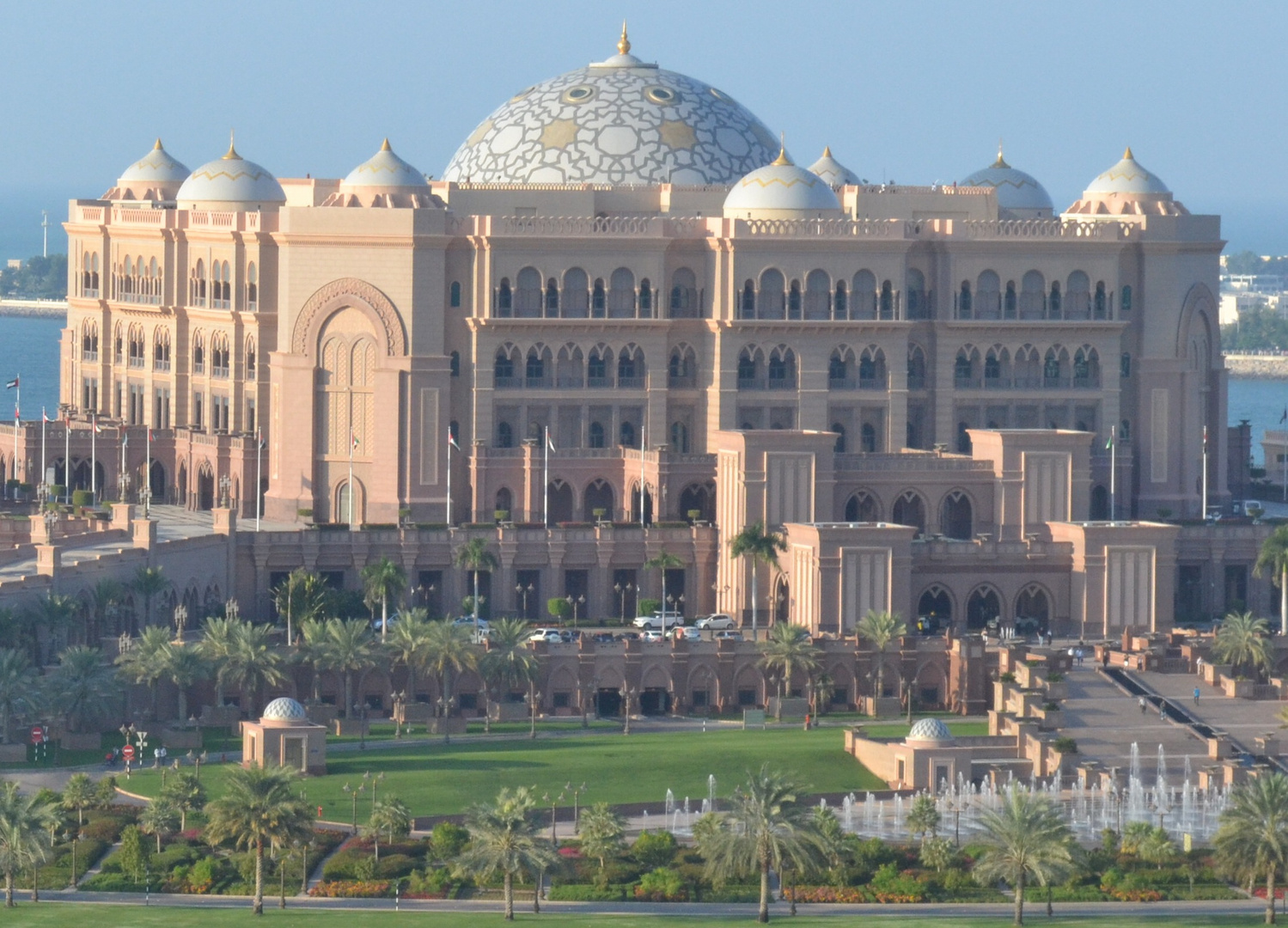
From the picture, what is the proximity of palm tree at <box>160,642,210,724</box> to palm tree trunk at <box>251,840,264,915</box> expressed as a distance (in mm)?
18316

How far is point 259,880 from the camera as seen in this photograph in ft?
360

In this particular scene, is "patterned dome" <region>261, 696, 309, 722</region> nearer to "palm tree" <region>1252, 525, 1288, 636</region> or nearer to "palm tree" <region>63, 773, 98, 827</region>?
"palm tree" <region>63, 773, 98, 827</region>

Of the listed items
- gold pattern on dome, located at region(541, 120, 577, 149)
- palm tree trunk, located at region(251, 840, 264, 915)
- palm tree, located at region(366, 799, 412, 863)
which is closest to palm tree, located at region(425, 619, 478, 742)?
palm tree, located at region(366, 799, 412, 863)

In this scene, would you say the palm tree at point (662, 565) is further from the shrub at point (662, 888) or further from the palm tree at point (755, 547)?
the shrub at point (662, 888)

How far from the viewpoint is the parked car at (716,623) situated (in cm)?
14338

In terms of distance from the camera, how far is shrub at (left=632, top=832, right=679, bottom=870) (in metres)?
114

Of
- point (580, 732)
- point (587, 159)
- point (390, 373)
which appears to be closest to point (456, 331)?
point (390, 373)

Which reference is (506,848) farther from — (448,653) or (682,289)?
(682,289)

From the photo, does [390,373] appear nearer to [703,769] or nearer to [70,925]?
[703,769]

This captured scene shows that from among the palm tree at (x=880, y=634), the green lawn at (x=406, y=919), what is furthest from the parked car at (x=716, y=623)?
the green lawn at (x=406, y=919)

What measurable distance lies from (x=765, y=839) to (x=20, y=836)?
1892 centimetres

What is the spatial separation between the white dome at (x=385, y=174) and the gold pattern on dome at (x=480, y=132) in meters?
12.4

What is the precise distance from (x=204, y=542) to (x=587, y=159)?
2612 centimetres

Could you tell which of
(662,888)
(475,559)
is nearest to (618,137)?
(475,559)
